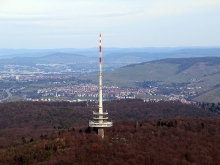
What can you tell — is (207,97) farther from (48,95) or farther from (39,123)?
(39,123)

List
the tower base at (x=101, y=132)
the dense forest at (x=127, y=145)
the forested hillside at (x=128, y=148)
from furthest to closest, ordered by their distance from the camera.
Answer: the tower base at (x=101, y=132) < the dense forest at (x=127, y=145) < the forested hillside at (x=128, y=148)

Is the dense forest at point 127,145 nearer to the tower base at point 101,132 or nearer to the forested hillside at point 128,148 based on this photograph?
the forested hillside at point 128,148

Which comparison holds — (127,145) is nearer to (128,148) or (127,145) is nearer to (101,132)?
(128,148)

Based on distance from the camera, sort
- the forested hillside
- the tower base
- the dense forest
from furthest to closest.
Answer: the tower base → the dense forest → the forested hillside

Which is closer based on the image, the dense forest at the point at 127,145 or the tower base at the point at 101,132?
the dense forest at the point at 127,145

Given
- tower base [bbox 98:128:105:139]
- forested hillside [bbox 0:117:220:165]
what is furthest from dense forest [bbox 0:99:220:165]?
tower base [bbox 98:128:105:139]

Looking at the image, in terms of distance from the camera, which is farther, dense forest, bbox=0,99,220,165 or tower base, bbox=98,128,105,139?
tower base, bbox=98,128,105,139

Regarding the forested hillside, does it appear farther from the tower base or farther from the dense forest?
the tower base

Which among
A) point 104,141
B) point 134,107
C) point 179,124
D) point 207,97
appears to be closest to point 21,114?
point 134,107

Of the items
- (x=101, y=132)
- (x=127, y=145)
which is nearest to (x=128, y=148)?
(x=127, y=145)

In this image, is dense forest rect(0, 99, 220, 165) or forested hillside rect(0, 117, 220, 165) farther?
dense forest rect(0, 99, 220, 165)

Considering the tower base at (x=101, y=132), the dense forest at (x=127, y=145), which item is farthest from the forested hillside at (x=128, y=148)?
the tower base at (x=101, y=132)

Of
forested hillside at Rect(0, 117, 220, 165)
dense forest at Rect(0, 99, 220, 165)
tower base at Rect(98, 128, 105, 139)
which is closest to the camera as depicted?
forested hillside at Rect(0, 117, 220, 165)
